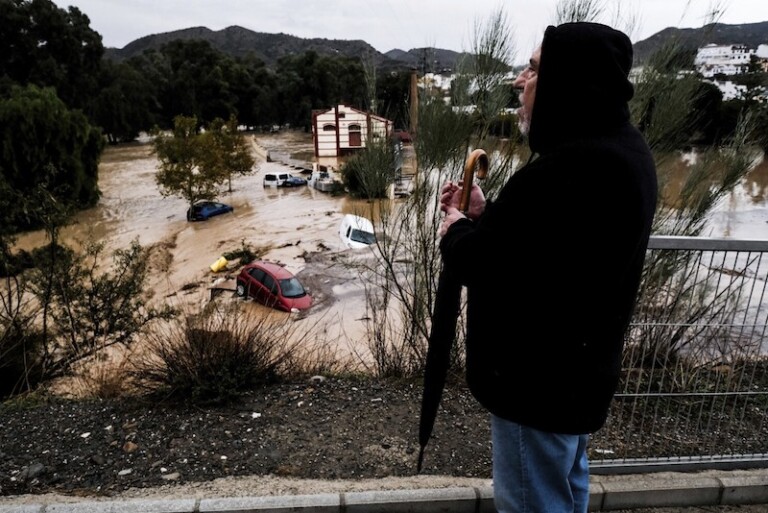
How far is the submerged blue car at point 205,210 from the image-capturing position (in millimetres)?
27109

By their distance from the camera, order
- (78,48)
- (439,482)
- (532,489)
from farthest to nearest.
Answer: (78,48) < (439,482) < (532,489)

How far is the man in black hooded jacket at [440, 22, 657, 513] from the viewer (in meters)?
1.47

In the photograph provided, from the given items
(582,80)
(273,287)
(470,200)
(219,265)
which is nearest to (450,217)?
(470,200)

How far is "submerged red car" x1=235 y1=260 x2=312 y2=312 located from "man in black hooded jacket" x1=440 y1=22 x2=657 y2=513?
11727 millimetres

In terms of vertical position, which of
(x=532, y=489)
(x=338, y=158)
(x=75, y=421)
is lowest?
(x=338, y=158)

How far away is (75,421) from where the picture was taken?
11.9ft

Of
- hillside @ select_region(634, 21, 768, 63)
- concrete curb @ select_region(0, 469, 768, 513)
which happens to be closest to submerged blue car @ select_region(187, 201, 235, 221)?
hillside @ select_region(634, 21, 768, 63)

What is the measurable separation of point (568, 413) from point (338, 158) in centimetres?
3734

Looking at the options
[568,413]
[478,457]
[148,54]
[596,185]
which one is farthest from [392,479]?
[148,54]

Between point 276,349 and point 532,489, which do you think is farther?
point 276,349

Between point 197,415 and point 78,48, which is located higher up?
point 78,48

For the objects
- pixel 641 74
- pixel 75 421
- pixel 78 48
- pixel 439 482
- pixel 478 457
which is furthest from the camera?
pixel 78 48

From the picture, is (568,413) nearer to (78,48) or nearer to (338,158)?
(338,158)

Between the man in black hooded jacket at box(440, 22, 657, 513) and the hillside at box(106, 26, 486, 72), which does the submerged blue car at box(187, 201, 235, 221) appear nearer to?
the hillside at box(106, 26, 486, 72)
